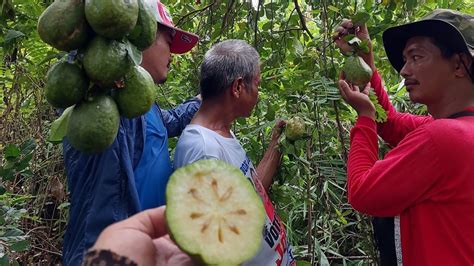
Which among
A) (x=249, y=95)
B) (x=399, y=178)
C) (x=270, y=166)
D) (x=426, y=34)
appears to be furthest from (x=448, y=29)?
(x=270, y=166)

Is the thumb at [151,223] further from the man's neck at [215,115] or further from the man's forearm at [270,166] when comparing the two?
the man's forearm at [270,166]

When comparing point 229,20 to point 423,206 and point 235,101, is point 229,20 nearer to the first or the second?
point 235,101

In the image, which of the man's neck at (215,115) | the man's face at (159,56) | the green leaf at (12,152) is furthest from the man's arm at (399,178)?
the green leaf at (12,152)

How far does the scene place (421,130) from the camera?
172 centimetres

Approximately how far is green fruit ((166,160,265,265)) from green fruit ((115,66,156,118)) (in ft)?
1.05

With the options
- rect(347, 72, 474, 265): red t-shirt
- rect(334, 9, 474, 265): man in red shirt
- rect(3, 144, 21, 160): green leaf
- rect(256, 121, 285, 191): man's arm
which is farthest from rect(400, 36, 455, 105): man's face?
rect(3, 144, 21, 160): green leaf

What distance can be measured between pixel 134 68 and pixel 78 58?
13cm

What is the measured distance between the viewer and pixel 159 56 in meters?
1.91

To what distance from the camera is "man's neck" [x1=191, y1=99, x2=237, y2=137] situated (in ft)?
6.73

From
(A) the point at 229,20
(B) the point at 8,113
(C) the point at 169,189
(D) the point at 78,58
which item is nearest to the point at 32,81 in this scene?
(B) the point at 8,113

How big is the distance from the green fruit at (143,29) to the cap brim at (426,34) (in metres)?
1.12

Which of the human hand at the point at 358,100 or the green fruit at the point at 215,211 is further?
the human hand at the point at 358,100

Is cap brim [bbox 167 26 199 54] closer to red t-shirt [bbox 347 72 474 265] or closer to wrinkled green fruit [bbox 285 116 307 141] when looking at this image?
wrinkled green fruit [bbox 285 116 307 141]

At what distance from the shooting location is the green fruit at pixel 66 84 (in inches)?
43.5
